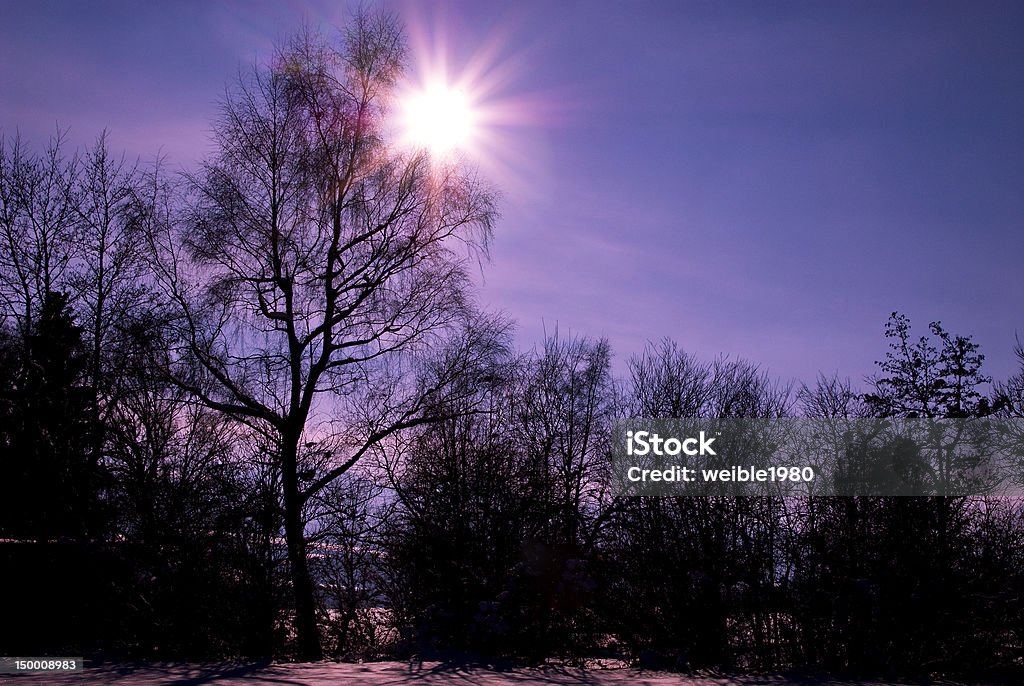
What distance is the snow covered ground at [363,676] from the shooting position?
25.9ft

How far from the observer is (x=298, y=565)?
A: 497 inches

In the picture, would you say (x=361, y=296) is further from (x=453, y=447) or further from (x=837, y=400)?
(x=837, y=400)

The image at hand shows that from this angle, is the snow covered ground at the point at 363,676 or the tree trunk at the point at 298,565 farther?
the tree trunk at the point at 298,565

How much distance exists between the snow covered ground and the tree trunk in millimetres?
2968

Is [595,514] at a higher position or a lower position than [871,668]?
higher

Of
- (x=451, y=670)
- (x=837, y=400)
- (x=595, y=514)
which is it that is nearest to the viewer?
(x=451, y=670)

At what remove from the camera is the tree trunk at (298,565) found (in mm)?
12293

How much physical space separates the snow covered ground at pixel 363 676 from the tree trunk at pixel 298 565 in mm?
2968

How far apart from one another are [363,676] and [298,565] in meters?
4.62

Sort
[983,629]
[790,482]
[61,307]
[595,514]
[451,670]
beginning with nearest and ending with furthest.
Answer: [451,670] < [983,629] < [790,482] < [595,514] < [61,307]

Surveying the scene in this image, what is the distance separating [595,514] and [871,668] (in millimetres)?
4827

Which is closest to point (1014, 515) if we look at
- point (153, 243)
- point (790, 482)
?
point (790, 482)

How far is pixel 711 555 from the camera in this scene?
1152 centimetres

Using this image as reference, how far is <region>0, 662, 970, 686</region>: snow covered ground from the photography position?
7.91 m
